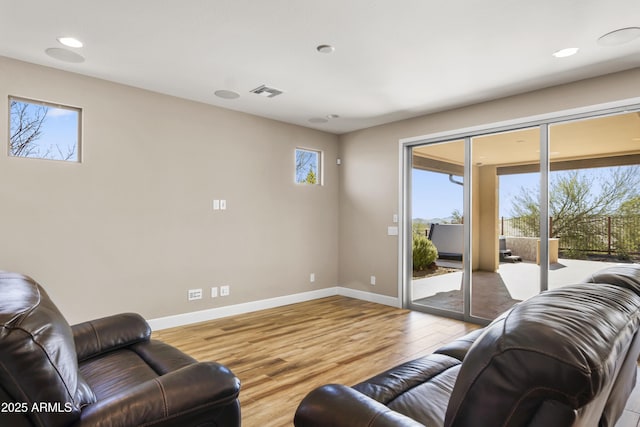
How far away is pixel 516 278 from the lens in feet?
13.6

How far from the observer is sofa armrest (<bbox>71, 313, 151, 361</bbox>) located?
6.36 feet

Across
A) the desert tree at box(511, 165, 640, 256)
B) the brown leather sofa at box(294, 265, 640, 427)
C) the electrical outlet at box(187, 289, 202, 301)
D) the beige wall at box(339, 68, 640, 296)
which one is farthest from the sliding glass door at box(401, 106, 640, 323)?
the brown leather sofa at box(294, 265, 640, 427)

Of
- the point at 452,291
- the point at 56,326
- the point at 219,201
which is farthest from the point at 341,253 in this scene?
the point at 56,326

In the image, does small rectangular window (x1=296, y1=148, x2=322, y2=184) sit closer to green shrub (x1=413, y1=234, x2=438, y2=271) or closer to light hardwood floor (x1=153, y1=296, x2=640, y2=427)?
green shrub (x1=413, y1=234, x2=438, y2=271)

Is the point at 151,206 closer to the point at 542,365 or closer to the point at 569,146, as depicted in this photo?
the point at 542,365

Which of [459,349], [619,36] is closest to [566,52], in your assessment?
[619,36]

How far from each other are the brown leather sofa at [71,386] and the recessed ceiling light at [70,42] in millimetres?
2104

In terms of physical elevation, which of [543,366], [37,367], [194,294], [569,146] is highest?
[569,146]

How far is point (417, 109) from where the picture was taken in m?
4.59

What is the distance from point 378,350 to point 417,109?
9.76 feet

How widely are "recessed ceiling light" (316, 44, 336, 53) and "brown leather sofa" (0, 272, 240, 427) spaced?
2510mm

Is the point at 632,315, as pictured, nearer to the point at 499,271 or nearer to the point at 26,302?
the point at 26,302

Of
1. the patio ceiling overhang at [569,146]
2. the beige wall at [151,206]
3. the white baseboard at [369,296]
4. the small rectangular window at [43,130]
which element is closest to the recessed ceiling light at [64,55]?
the beige wall at [151,206]

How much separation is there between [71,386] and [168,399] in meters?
0.31
